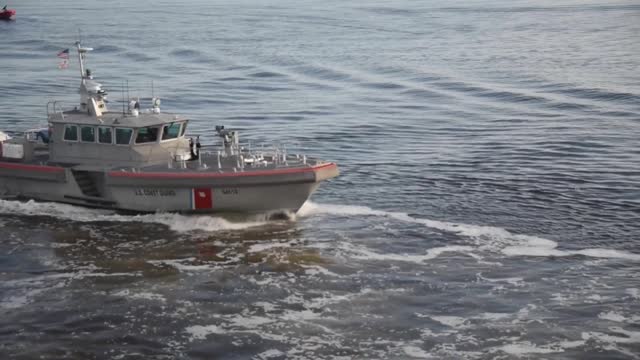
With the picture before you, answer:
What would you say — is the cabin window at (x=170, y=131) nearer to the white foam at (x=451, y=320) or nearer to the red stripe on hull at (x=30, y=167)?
the red stripe on hull at (x=30, y=167)

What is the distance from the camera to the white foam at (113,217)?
31.5 metres

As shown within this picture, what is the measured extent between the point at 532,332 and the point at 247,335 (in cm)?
709

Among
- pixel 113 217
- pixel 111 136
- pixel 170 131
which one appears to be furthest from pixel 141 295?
pixel 170 131

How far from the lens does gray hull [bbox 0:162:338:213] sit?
30469mm

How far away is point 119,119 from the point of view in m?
32.5

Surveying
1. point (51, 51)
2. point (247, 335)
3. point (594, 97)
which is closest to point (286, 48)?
point (51, 51)

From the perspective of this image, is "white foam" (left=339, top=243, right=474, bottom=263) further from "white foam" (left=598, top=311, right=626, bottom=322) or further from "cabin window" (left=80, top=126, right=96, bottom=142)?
"cabin window" (left=80, top=126, right=96, bottom=142)

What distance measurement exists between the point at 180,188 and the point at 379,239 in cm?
712

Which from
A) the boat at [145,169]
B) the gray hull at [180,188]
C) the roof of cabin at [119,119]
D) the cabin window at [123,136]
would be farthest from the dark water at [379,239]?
the roof of cabin at [119,119]

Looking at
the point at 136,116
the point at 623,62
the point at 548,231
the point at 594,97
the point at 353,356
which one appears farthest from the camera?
the point at 623,62

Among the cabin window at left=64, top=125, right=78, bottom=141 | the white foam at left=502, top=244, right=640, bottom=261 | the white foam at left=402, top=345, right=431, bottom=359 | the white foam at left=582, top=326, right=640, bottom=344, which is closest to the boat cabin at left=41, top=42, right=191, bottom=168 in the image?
the cabin window at left=64, top=125, right=78, bottom=141

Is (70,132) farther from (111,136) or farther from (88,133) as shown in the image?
(111,136)

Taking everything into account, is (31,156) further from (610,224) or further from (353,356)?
(610,224)

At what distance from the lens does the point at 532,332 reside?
22.4m
